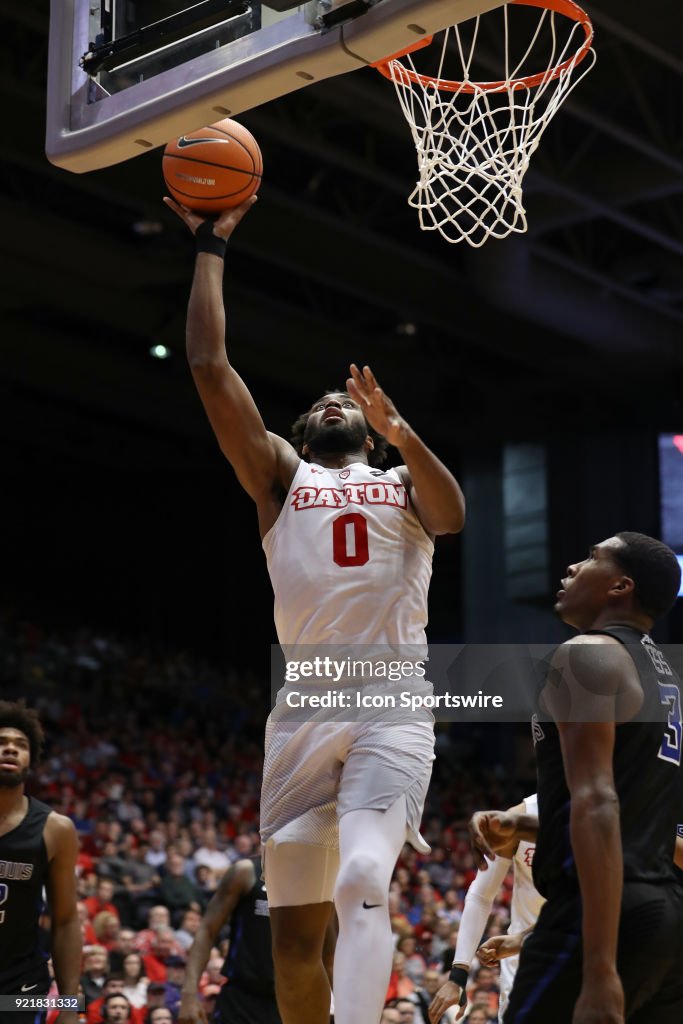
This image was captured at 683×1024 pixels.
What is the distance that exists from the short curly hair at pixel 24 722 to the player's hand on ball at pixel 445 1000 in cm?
192

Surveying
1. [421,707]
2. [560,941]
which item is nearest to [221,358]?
[421,707]

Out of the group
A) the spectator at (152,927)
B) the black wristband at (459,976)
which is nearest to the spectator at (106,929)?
the spectator at (152,927)

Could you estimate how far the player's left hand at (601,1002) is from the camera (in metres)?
2.75

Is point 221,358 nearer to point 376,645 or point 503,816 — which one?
point 376,645

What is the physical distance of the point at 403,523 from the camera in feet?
14.0

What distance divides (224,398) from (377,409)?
601 millimetres

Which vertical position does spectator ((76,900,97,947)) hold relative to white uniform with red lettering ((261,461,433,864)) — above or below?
below

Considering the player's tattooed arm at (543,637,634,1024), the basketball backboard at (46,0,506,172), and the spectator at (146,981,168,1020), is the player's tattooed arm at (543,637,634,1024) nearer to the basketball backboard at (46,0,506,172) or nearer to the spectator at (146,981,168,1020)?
the basketball backboard at (46,0,506,172)

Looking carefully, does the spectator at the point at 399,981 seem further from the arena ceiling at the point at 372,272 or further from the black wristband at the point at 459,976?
the arena ceiling at the point at 372,272

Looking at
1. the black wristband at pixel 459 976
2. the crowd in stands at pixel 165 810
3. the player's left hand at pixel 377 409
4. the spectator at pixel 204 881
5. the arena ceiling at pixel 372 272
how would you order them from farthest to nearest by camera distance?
the arena ceiling at pixel 372 272
the spectator at pixel 204 881
the crowd in stands at pixel 165 810
the black wristband at pixel 459 976
the player's left hand at pixel 377 409

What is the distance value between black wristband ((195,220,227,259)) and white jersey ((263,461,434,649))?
0.78 m

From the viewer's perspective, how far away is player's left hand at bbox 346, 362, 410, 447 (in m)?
3.89

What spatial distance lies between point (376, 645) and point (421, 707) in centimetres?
23

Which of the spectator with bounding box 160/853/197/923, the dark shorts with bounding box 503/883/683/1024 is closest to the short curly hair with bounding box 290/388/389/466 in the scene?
the dark shorts with bounding box 503/883/683/1024
